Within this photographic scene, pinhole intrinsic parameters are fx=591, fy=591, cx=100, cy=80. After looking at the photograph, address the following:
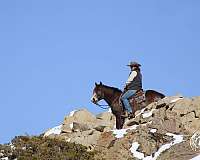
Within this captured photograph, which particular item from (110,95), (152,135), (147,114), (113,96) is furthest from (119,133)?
(110,95)

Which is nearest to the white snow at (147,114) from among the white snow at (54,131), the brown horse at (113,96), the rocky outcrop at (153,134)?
the rocky outcrop at (153,134)

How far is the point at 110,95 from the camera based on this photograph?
28.0 m

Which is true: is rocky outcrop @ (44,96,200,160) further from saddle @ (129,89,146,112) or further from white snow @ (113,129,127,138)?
saddle @ (129,89,146,112)

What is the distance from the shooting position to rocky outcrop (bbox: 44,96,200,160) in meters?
20.7

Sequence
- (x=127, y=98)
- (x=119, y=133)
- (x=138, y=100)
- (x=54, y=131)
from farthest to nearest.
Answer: (x=54, y=131)
(x=138, y=100)
(x=127, y=98)
(x=119, y=133)

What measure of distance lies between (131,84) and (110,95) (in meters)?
1.61

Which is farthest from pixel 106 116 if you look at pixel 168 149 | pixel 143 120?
pixel 168 149

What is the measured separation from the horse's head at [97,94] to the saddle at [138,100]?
5.95 ft

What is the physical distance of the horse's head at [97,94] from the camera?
2823 cm

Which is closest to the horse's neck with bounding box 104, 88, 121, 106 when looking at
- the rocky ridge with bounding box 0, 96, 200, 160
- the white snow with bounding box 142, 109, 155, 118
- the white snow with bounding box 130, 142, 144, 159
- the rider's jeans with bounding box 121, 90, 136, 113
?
the rider's jeans with bounding box 121, 90, 136, 113

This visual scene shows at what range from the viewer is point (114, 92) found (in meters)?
Answer: 28.0

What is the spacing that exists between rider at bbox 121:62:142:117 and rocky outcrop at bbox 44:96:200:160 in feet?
2.03

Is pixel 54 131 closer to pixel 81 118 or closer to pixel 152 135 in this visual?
pixel 81 118

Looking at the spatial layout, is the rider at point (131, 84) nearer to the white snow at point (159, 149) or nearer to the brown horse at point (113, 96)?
the brown horse at point (113, 96)
